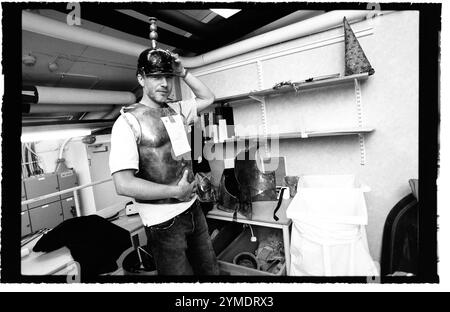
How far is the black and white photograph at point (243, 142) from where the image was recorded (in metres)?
0.82

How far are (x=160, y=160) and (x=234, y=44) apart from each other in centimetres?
129

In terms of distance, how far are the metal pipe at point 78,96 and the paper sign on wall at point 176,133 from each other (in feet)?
5.54

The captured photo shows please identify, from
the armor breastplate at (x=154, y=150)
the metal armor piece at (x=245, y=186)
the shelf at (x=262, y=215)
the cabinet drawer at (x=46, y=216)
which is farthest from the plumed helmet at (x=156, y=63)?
the cabinet drawer at (x=46, y=216)

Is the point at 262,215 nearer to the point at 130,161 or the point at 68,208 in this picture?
the point at 130,161

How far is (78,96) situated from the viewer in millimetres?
2287

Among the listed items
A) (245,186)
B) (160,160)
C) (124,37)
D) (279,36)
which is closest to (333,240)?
(245,186)

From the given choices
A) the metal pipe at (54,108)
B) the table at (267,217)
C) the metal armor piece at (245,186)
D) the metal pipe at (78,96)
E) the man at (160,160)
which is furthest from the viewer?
the metal pipe at (54,108)

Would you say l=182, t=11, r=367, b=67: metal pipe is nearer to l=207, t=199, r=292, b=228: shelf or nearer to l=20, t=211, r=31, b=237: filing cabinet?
l=207, t=199, r=292, b=228: shelf

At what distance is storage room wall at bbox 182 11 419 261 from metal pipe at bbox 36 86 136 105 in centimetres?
149

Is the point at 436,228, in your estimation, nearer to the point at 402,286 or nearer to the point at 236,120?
the point at 402,286

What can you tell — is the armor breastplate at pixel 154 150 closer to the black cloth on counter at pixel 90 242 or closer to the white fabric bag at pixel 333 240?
the black cloth on counter at pixel 90 242

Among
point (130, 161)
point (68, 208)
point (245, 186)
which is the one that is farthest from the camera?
point (68, 208)
